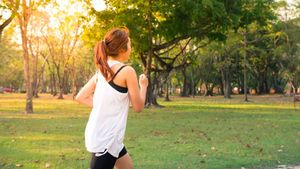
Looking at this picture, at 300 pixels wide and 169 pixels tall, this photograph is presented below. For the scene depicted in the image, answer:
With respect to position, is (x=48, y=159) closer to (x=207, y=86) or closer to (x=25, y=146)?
(x=25, y=146)

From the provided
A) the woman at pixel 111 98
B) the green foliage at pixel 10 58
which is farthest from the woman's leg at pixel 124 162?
the green foliage at pixel 10 58

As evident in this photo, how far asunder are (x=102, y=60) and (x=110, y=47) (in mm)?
132

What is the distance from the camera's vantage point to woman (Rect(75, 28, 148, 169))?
12.2 ft

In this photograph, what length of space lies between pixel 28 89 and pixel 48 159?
1671 centimetres

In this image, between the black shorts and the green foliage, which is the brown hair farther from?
the green foliage

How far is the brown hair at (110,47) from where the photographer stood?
376 cm

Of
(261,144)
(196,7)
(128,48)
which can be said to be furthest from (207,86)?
(128,48)

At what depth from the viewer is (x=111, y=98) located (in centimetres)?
372

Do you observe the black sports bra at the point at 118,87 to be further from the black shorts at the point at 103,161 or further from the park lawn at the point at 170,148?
the park lawn at the point at 170,148

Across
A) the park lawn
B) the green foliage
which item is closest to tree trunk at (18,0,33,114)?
the park lawn

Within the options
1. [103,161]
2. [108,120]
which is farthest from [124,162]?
[108,120]

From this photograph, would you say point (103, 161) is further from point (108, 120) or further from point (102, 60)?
point (102, 60)

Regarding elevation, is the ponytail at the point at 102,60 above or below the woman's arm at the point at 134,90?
above

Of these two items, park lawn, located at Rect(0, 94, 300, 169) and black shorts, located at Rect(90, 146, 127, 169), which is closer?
black shorts, located at Rect(90, 146, 127, 169)
